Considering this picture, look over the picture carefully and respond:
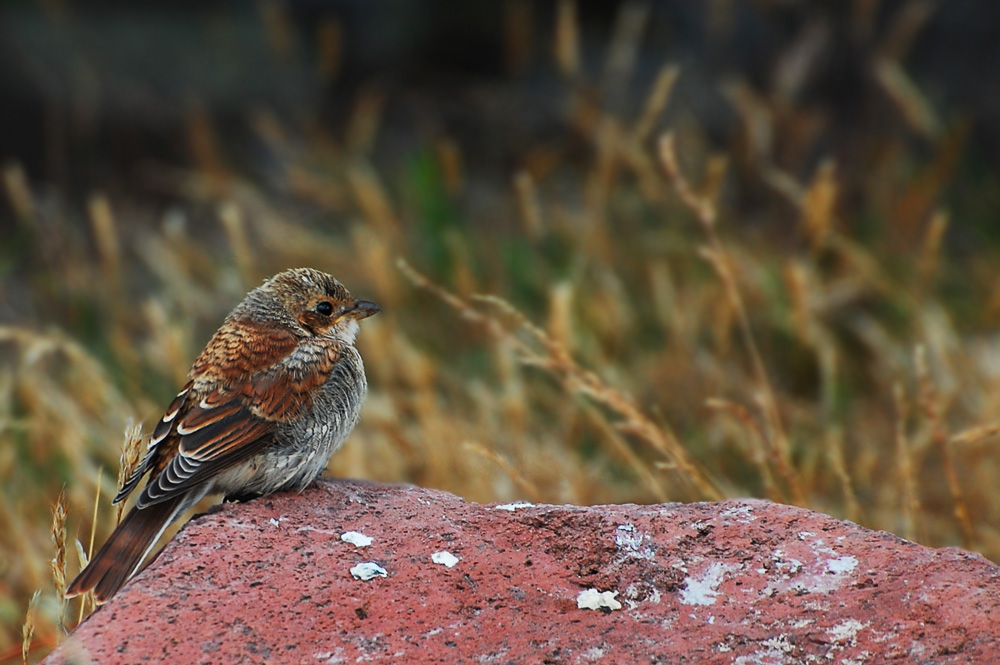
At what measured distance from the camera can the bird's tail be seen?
8.97 ft

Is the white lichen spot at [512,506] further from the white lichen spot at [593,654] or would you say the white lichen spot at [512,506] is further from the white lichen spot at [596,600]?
the white lichen spot at [593,654]

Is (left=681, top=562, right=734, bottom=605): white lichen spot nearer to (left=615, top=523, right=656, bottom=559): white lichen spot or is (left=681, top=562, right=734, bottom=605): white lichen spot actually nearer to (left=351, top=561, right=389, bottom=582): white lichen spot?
(left=615, top=523, right=656, bottom=559): white lichen spot

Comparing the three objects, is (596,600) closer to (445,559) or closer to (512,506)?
(445,559)

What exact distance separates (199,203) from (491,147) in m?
2.36

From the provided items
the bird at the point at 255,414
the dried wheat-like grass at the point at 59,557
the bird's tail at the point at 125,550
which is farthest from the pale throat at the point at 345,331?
the dried wheat-like grass at the point at 59,557

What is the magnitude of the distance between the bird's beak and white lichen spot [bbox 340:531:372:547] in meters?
1.11

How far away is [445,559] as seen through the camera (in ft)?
8.51

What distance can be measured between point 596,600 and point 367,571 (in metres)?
0.47

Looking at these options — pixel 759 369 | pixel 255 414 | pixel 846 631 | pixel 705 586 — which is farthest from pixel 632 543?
pixel 759 369

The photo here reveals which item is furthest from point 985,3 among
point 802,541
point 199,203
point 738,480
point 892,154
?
point 802,541

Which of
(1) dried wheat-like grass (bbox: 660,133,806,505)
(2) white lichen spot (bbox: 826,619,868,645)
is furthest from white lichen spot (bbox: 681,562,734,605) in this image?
(1) dried wheat-like grass (bbox: 660,133,806,505)

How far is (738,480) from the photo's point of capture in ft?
16.0

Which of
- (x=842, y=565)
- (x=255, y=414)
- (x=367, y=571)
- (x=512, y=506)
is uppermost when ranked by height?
(x=255, y=414)

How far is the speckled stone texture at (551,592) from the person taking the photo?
2.22 m
